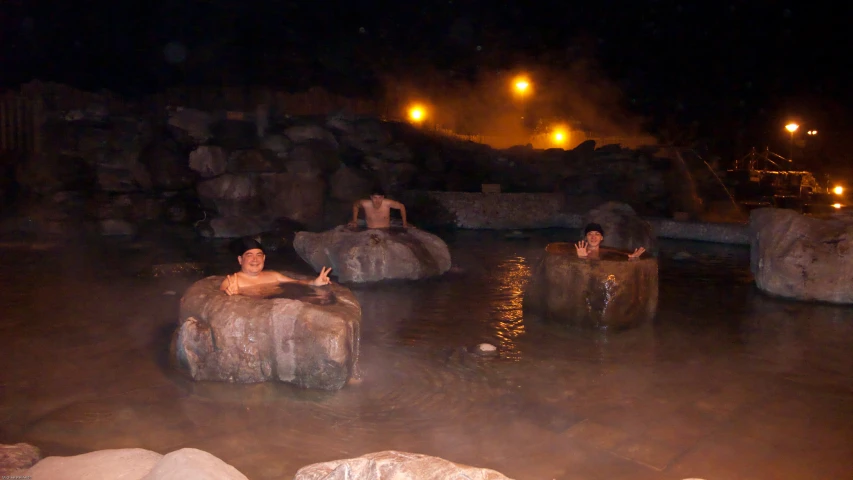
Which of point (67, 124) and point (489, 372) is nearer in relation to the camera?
point (489, 372)

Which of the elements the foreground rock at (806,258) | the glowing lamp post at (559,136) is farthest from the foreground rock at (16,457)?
the glowing lamp post at (559,136)

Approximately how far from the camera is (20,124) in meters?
16.0

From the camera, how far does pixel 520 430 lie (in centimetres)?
393

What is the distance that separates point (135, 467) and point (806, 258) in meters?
7.64

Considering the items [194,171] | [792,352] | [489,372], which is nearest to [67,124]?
[194,171]

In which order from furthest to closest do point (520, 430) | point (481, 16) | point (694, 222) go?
point (481, 16) → point (694, 222) → point (520, 430)

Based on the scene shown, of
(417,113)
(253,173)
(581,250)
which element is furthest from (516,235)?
(417,113)

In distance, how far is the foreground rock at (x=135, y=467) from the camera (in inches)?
100

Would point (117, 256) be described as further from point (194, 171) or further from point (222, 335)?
point (222, 335)

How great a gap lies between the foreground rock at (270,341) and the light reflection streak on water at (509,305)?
1651mm

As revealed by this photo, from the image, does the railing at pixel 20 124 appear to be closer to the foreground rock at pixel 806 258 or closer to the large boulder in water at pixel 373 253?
the large boulder in water at pixel 373 253

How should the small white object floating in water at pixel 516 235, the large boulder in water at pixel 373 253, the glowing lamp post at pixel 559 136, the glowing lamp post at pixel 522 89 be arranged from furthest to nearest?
the glowing lamp post at pixel 522 89 < the glowing lamp post at pixel 559 136 < the small white object floating in water at pixel 516 235 < the large boulder in water at pixel 373 253

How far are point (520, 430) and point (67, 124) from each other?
645 inches

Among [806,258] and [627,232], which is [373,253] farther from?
[806,258]
